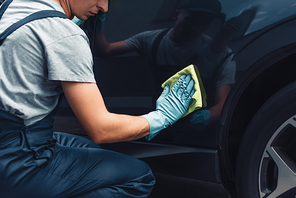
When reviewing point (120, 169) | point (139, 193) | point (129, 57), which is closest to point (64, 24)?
point (129, 57)

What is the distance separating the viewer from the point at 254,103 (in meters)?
1.29

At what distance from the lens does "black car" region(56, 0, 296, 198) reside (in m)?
1.11

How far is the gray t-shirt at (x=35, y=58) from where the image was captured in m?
0.98

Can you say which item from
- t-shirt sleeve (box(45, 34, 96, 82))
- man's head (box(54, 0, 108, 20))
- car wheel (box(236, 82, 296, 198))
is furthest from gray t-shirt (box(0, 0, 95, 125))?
car wheel (box(236, 82, 296, 198))

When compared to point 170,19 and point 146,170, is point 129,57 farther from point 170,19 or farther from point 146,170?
point 146,170

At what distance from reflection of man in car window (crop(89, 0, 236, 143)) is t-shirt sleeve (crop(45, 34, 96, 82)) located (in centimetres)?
45

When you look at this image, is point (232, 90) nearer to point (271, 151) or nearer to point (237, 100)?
point (237, 100)

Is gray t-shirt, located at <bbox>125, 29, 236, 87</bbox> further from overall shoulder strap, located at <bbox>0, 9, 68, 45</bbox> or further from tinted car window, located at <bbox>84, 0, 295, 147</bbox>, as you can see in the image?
overall shoulder strap, located at <bbox>0, 9, 68, 45</bbox>

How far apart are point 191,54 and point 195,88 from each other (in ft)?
0.50

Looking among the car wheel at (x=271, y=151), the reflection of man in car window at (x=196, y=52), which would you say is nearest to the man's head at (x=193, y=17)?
the reflection of man in car window at (x=196, y=52)

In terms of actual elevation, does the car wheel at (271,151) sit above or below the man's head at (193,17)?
below

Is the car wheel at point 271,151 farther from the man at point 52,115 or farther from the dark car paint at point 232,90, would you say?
the man at point 52,115

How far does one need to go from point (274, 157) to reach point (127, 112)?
0.73m

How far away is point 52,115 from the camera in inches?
45.8
